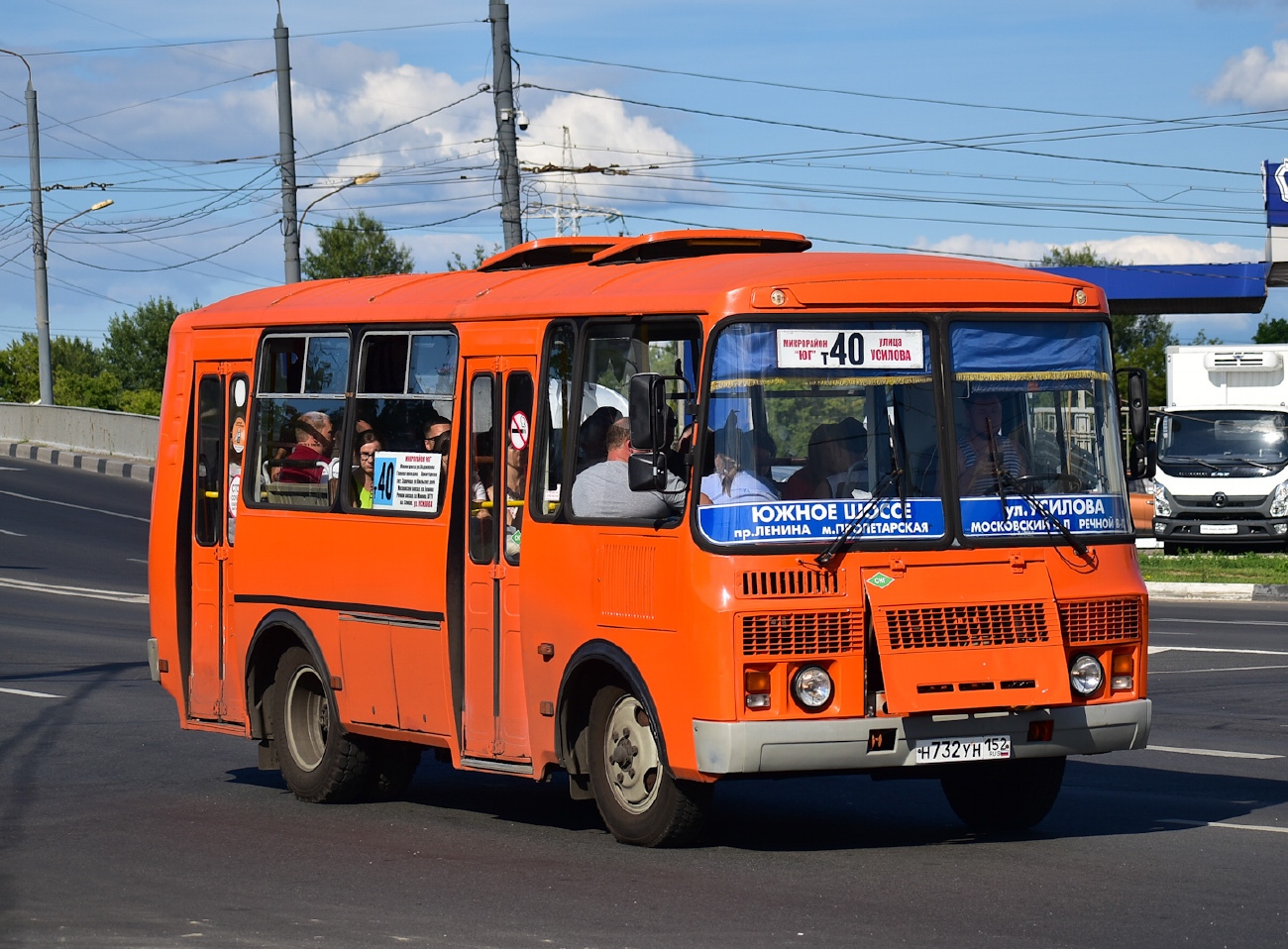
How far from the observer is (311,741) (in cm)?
1118

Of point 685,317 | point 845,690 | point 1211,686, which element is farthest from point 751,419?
point 1211,686

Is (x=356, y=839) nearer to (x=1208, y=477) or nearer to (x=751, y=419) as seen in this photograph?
(x=751, y=419)

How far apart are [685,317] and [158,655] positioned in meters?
4.92

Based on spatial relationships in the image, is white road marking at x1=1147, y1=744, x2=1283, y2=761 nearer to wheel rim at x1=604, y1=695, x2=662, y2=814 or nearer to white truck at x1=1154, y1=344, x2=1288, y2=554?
wheel rim at x1=604, y1=695, x2=662, y2=814

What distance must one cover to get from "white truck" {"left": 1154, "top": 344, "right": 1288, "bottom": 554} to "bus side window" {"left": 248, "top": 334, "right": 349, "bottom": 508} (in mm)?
21317

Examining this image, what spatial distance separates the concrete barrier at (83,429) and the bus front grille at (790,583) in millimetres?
35026

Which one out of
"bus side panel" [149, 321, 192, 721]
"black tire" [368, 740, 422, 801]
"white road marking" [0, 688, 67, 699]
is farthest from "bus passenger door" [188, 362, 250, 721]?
"white road marking" [0, 688, 67, 699]

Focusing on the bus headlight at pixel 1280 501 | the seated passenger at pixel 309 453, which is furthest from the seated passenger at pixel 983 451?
the bus headlight at pixel 1280 501

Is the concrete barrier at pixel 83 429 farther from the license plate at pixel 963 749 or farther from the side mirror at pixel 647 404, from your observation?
the license plate at pixel 963 749

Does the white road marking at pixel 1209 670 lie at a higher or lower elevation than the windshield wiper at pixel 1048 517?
lower

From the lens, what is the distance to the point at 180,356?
1232 centimetres

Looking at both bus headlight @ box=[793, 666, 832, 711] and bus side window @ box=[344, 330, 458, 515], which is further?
bus side window @ box=[344, 330, 458, 515]

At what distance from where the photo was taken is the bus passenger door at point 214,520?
11688 mm

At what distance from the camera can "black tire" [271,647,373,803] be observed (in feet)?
35.4
